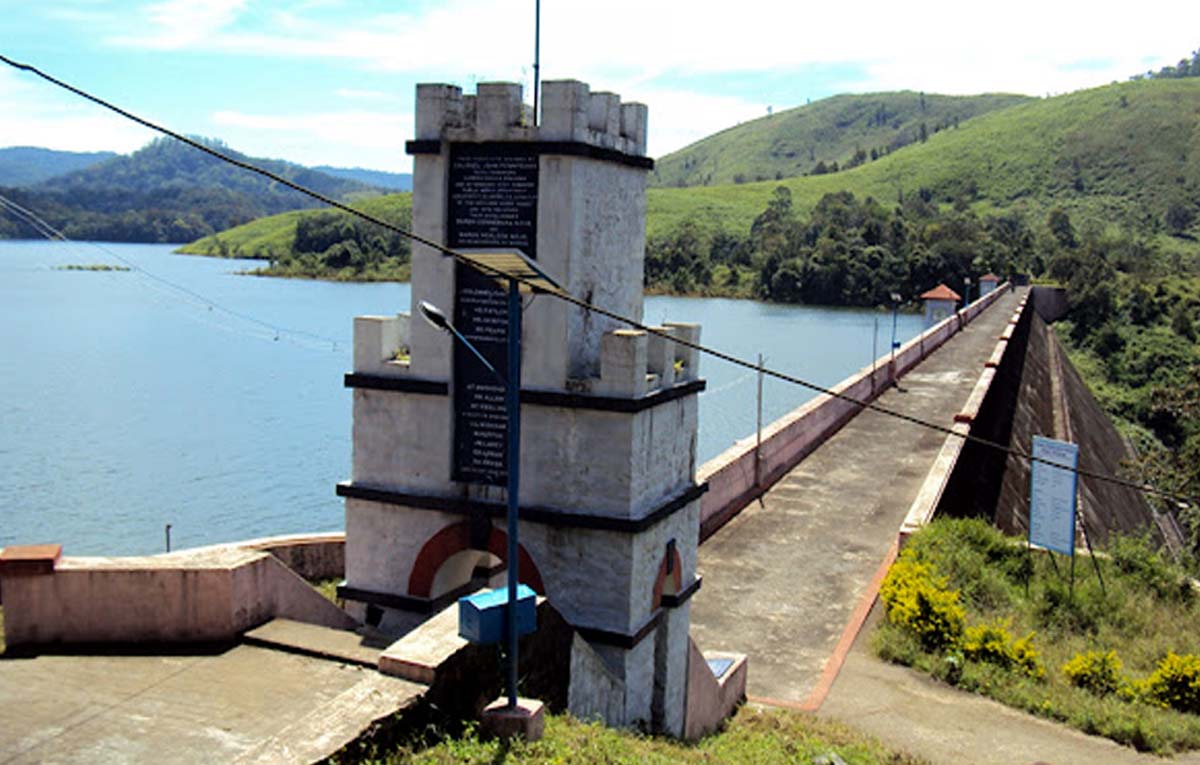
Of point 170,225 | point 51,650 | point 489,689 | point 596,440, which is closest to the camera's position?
point 489,689

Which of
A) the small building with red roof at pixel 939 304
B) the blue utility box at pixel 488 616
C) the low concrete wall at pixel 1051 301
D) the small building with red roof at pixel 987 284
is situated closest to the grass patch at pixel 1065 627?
the blue utility box at pixel 488 616

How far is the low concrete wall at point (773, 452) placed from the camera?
62.5ft

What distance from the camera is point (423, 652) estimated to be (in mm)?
7223

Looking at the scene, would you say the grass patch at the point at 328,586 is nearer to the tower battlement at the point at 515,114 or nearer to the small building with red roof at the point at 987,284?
the tower battlement at the point at 515,114

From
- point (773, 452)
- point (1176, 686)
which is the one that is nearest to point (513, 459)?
point (1176, 686)

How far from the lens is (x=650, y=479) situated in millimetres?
9734

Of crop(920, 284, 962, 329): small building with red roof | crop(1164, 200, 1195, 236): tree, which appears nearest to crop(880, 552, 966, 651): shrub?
crop(920, 284, 962, 329): small building with red roof

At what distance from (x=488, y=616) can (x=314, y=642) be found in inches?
73.2

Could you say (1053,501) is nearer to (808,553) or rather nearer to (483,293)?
(808,553)

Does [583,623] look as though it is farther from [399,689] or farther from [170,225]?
[170,225]

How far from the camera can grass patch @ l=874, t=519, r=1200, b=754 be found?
→ 12.0 meters

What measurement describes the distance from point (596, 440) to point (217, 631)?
3329mm

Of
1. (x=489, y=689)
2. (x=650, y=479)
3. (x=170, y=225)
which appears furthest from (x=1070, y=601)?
(x=170, y=225)

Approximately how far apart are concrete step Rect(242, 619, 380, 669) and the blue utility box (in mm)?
1110
